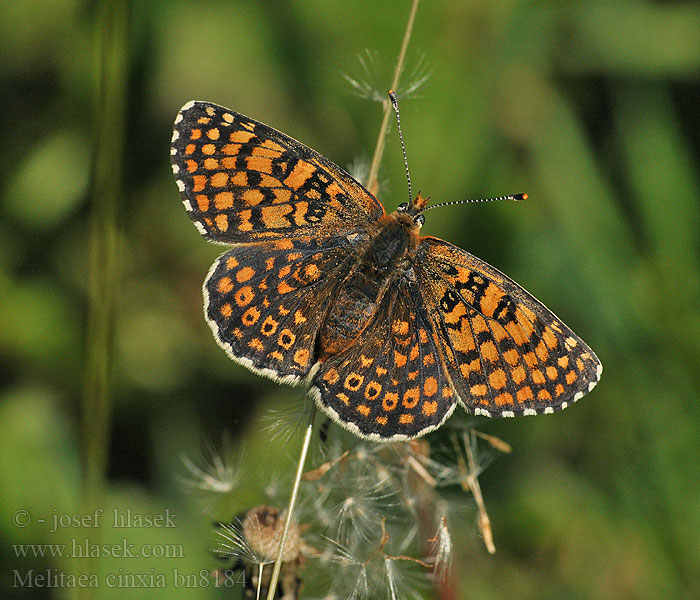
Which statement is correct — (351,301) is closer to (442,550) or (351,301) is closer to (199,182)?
(199,182)

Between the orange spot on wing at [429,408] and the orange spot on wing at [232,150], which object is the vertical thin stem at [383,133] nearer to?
the orange spot on wing at [232,150]

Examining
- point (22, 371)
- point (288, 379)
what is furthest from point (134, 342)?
point (288, 379)

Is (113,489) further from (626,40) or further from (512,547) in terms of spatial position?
(626,40)

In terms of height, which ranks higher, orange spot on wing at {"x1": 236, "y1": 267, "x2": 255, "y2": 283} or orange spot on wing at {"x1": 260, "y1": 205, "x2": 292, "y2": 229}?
orange spot on wing at {"x1": 260, "y1": 205, "x2": 292, "y2": 229}

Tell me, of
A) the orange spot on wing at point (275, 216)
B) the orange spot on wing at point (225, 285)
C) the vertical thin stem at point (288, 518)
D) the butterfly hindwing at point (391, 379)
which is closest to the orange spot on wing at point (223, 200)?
the orange spot on wing at point (275, 216)

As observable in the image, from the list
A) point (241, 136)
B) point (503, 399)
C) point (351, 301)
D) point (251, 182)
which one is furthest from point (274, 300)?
point (503, 399)

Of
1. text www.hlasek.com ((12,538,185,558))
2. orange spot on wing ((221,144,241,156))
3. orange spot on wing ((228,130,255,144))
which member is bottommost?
text www.hlasek.com ((12,538,185,558))

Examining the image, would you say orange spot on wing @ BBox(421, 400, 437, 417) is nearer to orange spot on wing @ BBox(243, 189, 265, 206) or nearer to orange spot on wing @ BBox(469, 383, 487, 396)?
orange spot on wing @ BBox(469, 383, 487, 396)

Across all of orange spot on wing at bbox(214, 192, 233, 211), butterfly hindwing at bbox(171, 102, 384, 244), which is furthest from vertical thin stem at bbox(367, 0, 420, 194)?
orange spot on wing at bbox(214, 192, 233, 211)
